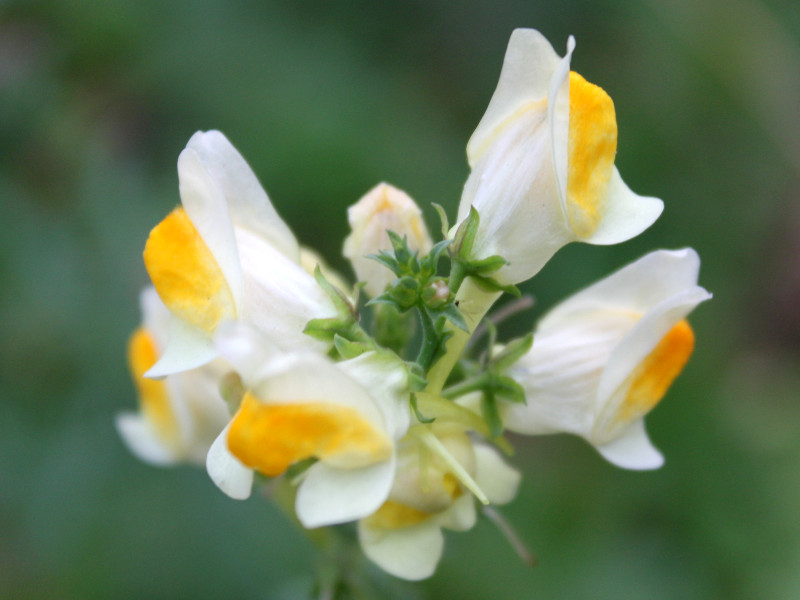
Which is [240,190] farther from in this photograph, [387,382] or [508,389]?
[508,389]

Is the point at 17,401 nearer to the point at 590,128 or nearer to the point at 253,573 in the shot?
the point at 253,573

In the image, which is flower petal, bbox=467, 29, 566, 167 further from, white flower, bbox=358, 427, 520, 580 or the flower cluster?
white flower, bbox=358, 427, 520, 580

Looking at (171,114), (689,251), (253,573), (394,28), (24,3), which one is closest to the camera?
(689,251)

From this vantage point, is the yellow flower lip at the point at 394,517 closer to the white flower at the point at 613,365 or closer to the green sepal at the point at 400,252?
the white flower at the point at 613,365

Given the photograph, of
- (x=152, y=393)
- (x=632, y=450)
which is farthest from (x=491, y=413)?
(x=152, y=393)

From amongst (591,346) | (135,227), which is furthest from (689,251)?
(135,227)

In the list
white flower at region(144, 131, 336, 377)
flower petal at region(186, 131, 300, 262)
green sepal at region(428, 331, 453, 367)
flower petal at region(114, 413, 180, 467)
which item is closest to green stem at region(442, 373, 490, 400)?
green sepal at region(428, 331, 453, 367)
